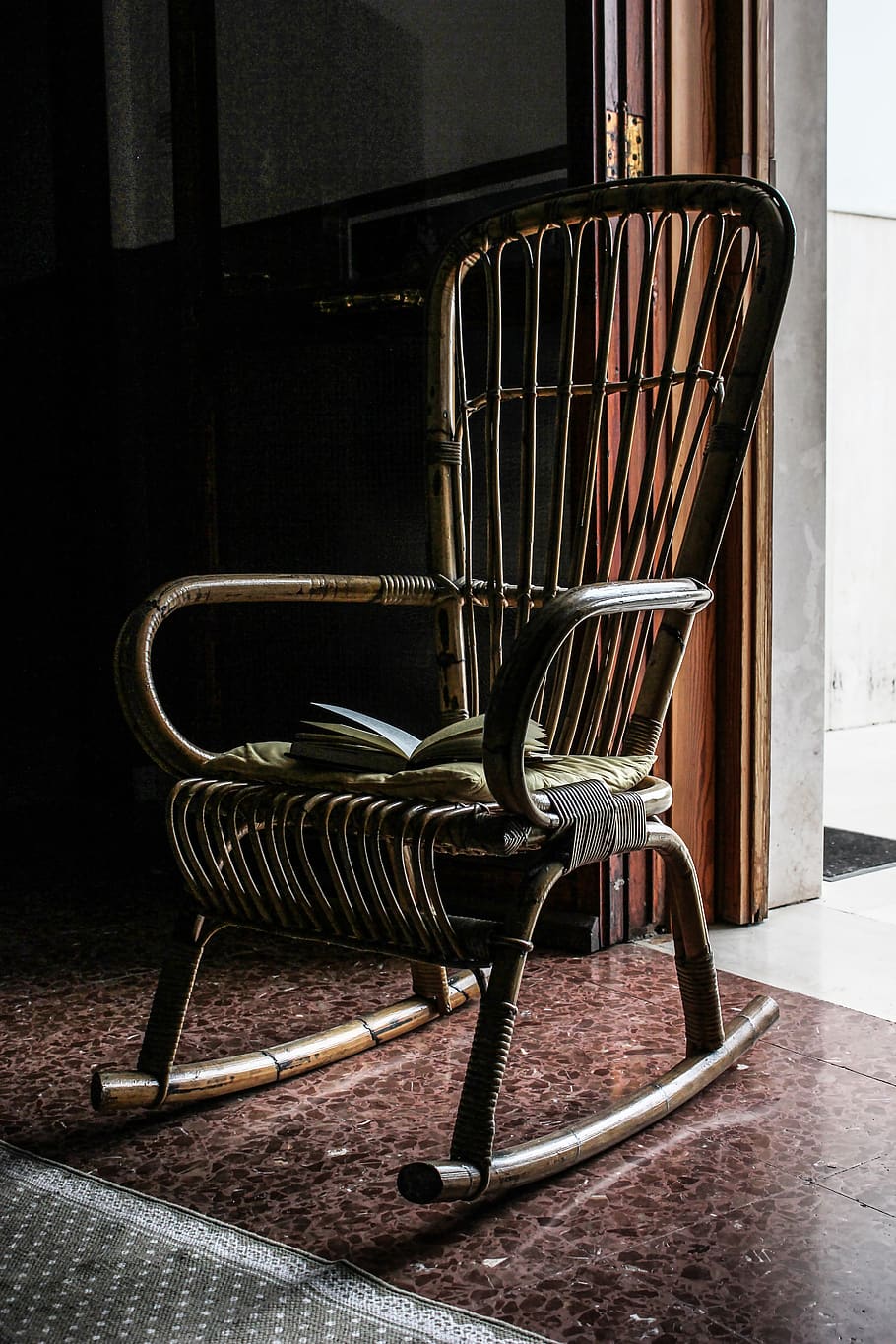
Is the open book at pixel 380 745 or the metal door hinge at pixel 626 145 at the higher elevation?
the metal door hinge at pixel 626 145

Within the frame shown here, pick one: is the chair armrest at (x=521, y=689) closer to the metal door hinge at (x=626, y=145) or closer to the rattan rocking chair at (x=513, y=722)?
the rattan rocking chair at (x=513, y=722)

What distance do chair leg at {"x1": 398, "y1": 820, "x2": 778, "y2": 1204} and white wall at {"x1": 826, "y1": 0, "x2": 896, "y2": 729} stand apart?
2.94 m

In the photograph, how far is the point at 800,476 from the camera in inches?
84.0

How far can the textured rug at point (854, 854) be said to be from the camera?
2498 millimetres

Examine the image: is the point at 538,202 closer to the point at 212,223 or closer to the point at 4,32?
the point at 212,223

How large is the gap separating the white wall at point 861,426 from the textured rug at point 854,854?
65.2 inches

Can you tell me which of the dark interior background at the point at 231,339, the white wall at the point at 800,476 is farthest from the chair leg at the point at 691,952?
the dark interior background at the point at 231,339

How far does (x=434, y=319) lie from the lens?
5.56ft

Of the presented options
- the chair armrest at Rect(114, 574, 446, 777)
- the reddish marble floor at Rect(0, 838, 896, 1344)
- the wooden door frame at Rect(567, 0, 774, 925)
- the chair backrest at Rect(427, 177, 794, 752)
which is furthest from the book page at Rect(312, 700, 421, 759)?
the wooden door frame at Rect(567, 0, 774, 925)

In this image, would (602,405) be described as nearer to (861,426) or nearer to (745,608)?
(745,608)

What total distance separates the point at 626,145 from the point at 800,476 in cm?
57

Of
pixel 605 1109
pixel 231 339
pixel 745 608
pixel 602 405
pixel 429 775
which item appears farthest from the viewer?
pixel 231 339

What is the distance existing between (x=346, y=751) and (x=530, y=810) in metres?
0.26

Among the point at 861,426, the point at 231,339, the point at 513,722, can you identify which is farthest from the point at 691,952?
the point at 861,426
